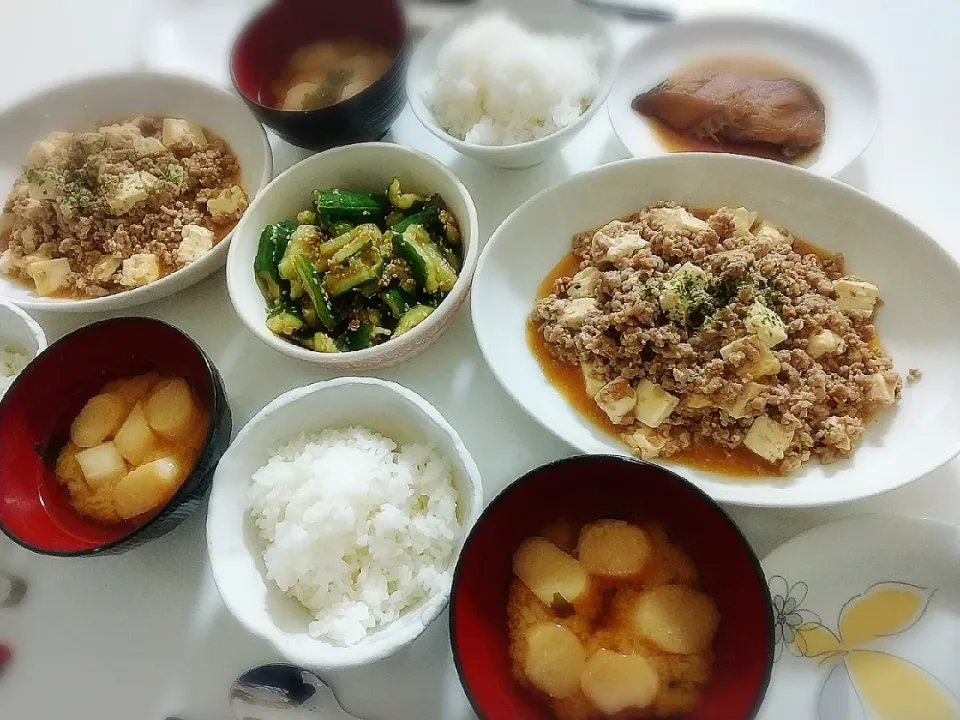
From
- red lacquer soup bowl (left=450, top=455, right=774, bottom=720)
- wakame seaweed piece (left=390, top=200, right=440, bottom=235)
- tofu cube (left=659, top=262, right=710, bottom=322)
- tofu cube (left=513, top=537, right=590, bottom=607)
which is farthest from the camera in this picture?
wakame seaweed piece (left=390, top=200, right=440, bottom=235)

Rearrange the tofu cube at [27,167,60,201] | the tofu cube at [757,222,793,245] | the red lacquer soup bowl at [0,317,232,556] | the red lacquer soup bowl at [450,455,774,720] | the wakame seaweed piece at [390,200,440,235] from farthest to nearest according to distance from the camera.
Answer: the tofu cube at [27,167,60,201] → the wakame seaweed piece at [390,200,440,235] → the tofu cube at [757,222,793,245] → the red lacquer soup bowl at [0,317,232,556] → the red lacquer soup bowl at [450,455,774,720]

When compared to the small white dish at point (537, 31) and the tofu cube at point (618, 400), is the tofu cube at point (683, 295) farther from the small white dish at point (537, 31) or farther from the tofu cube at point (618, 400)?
the small white dish at point (537, 31)

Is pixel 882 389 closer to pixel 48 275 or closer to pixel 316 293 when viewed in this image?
pixel 316 293

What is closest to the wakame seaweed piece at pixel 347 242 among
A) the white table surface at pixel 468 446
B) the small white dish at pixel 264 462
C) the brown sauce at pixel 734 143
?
the white table surface at pixel 468 446

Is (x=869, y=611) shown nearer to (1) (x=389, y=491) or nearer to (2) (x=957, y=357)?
(2) (x=957, y=357)

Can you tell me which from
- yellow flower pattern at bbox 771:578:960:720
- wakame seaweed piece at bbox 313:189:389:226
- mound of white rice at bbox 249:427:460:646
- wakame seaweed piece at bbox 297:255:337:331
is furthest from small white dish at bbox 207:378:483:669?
yellow flower pattern at bbox 771:578:960:720

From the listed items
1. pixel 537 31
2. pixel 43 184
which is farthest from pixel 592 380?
pixel 43 184

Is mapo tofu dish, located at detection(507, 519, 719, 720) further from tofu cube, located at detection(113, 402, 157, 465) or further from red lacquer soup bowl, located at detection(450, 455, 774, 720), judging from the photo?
tofu cube, located at detection(113, 402, 157, 465)

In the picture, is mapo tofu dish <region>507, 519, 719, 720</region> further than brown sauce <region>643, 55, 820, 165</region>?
No
